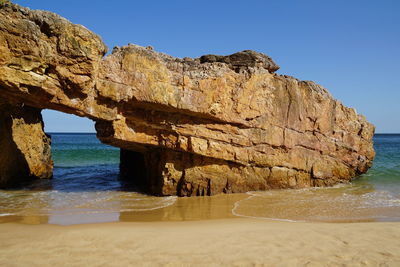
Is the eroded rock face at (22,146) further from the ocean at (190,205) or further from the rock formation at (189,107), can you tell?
the rock formation at (189,107)

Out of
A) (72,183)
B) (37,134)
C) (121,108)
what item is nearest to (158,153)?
(121,108)

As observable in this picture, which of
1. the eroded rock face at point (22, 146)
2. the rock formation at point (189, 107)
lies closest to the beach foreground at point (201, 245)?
the rock formation at point (189, 107)

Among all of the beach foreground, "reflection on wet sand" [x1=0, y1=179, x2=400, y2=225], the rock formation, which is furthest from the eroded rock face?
the beach foreground

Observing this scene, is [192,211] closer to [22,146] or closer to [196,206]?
[196,206]

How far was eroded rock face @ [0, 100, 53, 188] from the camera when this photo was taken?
13305 mm

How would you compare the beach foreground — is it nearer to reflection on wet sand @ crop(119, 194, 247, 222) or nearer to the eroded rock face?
reflection on wet sand @ crop(119, 194, 247, 222)

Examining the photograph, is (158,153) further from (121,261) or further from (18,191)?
(121,261)

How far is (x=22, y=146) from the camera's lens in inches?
595

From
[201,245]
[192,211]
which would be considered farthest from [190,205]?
[201,245]

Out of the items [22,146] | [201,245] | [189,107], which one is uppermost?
[189,107]

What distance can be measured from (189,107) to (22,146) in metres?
8.91

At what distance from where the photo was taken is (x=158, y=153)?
12750 mm

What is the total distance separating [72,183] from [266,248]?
40.4 ft

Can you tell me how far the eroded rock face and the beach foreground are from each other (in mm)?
6839
